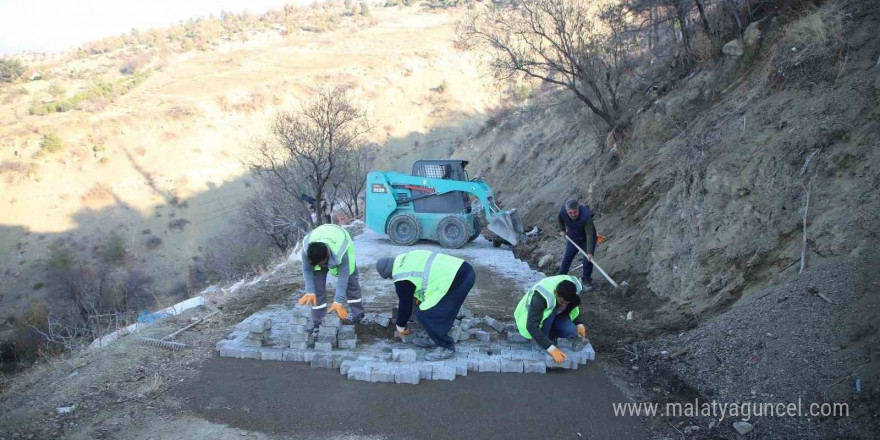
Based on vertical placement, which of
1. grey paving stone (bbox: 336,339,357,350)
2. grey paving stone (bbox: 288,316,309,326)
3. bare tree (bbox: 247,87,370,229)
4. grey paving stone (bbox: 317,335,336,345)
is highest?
bare tree (bbox: 247,87,370,229)

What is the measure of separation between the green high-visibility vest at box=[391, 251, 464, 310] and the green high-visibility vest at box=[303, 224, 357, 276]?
92 cm

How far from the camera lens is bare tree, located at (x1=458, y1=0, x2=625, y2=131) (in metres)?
12.3

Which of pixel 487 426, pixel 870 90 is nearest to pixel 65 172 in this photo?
pixel 487 426

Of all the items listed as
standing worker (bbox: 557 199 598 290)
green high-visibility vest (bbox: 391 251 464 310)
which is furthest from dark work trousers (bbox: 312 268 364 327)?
standing worker (bbox: 557 199 598 290)

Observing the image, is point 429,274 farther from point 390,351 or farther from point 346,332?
point 346,332

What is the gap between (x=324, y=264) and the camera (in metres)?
6.01

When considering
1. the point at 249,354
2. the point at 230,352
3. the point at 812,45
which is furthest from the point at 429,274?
the point at 812,45

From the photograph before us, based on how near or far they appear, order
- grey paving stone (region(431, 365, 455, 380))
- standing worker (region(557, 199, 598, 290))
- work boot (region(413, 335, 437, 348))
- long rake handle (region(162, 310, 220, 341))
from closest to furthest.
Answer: grey paving stone (region(431, 365, 455, 380)) < work boot (region(413, 335, 437, 348)) < long rake handle (region(162, 310, 220, 341)) < standing worker (region(557, 199, 598, 290))

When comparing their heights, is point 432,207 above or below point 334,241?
below

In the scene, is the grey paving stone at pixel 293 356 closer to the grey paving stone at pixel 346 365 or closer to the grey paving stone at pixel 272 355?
the grey paving stone at pixel 272 355

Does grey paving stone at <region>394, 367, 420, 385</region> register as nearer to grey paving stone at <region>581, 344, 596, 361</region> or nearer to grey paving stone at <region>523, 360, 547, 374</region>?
grey paving stone at <region>523, 360, 547, 374</region>

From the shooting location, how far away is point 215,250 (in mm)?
26750

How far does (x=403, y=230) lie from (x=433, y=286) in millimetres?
8480

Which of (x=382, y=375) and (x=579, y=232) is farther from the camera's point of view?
(x=579, y=232)
